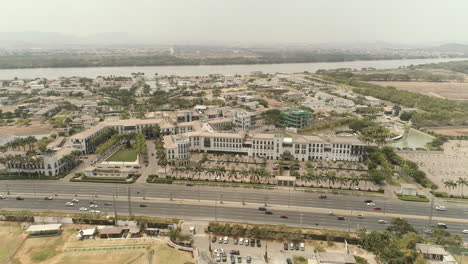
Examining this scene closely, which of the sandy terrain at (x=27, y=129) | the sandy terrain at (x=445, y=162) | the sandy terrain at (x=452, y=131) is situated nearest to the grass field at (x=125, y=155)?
the sandy terrain at (x=27, y=129)

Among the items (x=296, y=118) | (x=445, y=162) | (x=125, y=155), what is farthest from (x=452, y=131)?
(x=125, y=155)

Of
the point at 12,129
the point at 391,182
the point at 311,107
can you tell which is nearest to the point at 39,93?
the point at 12,129

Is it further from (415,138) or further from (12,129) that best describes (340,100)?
(12,129)

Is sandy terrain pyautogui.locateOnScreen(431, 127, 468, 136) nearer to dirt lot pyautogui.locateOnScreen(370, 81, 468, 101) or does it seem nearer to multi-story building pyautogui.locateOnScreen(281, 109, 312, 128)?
multi-story building pyautogui.locateOnScreen(281, 109, 312, 128)

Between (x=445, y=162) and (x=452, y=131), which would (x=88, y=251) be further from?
(x=452, y=131)

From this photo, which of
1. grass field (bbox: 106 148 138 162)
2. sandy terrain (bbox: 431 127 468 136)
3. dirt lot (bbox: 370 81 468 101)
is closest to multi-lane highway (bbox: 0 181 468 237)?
grass field (bbox: 106 148 138 162)

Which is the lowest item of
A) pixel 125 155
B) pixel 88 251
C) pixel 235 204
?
pixel 88 251
